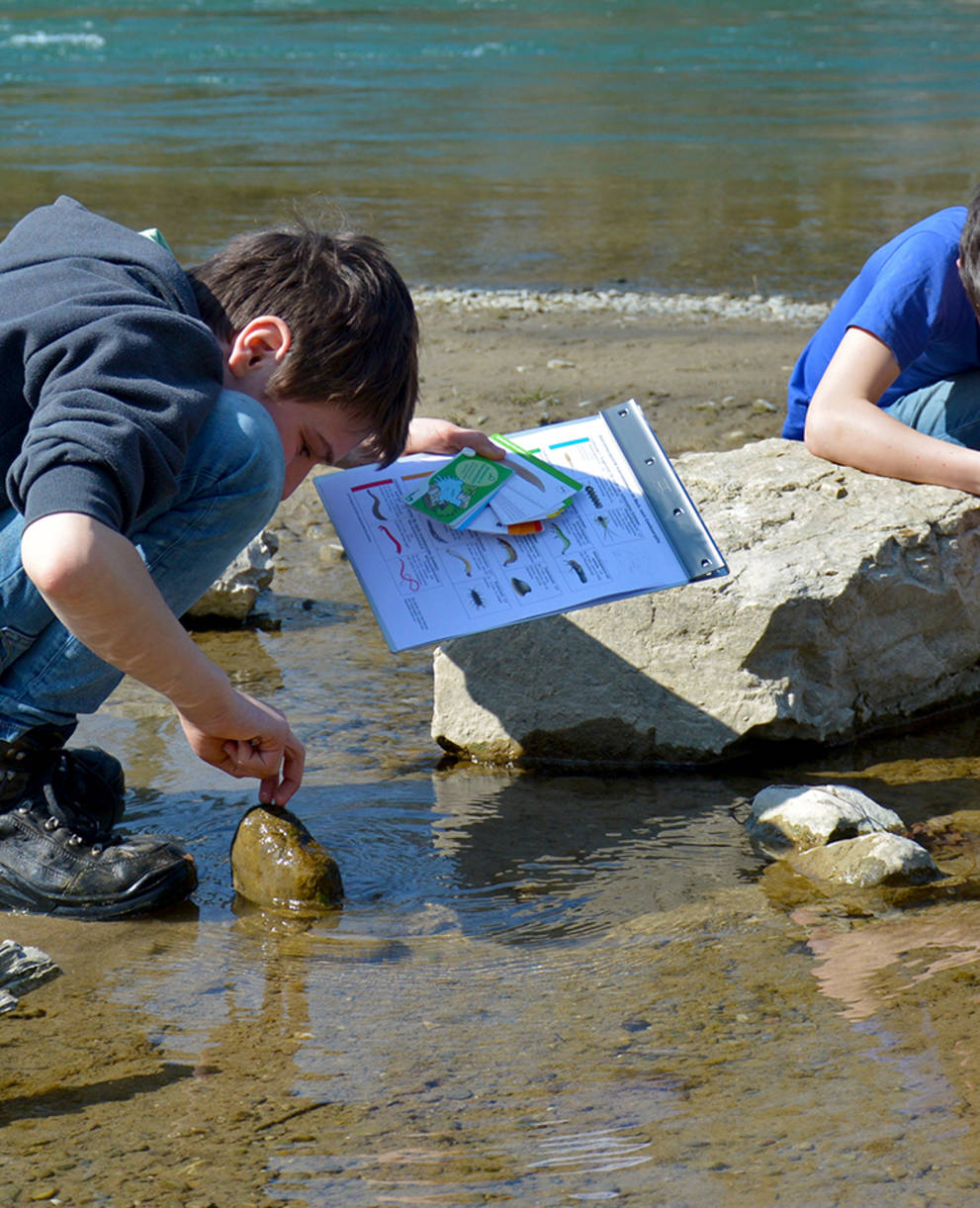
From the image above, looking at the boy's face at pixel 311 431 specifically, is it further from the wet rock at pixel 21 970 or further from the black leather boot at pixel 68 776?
the wet rock at pixel 21 970

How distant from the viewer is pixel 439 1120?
192 centimetres

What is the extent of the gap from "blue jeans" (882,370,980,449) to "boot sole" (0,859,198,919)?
2192mm

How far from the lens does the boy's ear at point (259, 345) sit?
8.01 feet

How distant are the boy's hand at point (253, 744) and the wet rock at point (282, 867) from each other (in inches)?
2.5

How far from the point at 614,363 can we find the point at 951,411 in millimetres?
2853

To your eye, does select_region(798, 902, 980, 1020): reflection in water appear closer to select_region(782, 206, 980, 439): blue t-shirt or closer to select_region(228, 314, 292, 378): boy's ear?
select_region(228, 314, 292, 378): boy's ear

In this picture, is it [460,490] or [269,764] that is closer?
[269,764]

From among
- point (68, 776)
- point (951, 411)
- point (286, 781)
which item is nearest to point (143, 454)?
point (286, 781)

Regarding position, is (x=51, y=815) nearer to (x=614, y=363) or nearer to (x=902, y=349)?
(x=902, y=349)

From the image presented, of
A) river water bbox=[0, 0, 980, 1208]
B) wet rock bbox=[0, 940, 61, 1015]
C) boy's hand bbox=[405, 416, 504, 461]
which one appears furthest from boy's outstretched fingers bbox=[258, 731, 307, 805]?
boy's hand bbox=[405, 416, 504, 461]

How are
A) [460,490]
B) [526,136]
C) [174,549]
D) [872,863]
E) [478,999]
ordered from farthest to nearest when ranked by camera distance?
[526,136] < [460,490] < [872,863] < [174,549] < [478,999]

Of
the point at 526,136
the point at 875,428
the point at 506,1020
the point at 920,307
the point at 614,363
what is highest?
the point at 920,307

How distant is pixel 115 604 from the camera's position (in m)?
2.12

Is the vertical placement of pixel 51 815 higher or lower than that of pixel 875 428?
lower
